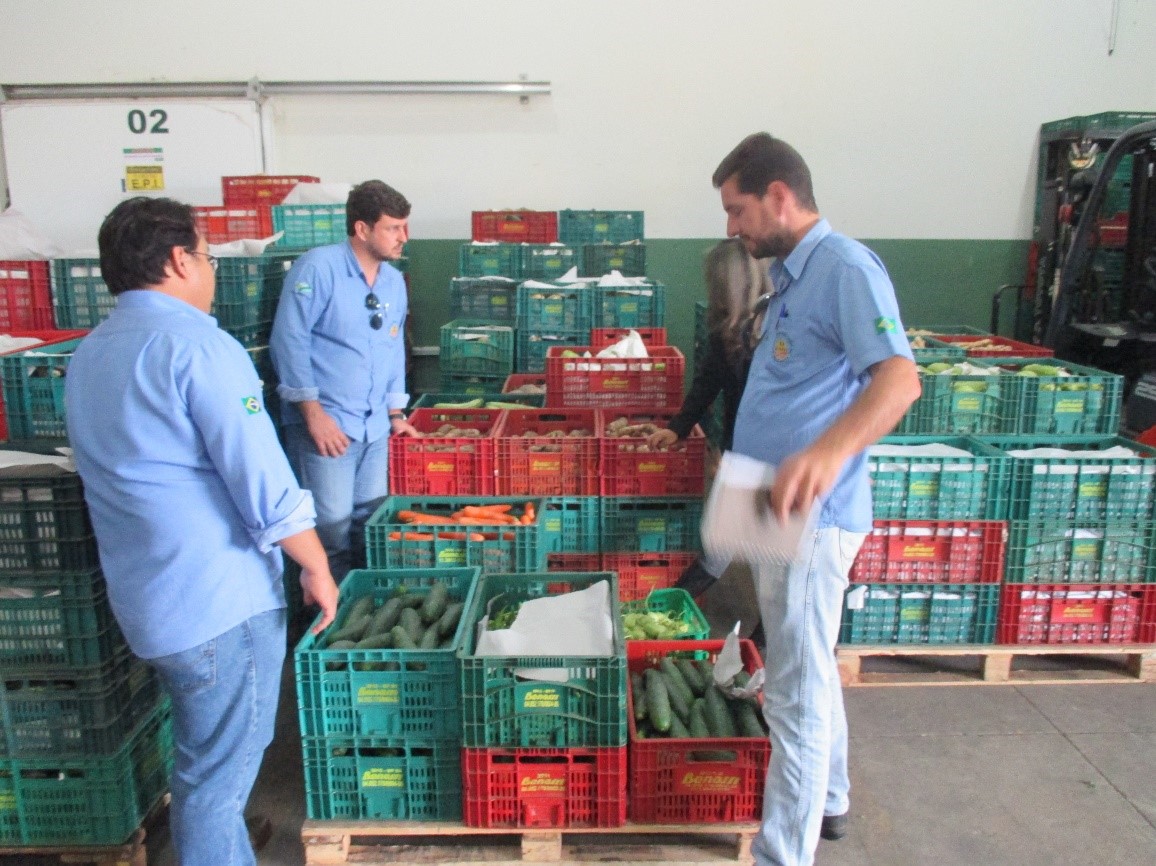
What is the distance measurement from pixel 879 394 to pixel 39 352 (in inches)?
122

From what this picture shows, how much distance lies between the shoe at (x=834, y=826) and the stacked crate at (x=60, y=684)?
2.15m

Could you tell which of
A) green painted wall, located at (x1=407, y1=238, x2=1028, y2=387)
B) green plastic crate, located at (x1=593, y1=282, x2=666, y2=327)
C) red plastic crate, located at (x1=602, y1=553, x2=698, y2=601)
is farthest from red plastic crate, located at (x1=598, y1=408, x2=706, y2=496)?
green painted wall, located at (x1=407, y1=238, x2=1028, y2=387)

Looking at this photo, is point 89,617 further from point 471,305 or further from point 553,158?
point 553,158

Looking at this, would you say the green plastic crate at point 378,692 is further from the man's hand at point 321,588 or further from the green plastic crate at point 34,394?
the green plastic crate at point 34,394

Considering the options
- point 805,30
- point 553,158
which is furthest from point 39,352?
point 805,30

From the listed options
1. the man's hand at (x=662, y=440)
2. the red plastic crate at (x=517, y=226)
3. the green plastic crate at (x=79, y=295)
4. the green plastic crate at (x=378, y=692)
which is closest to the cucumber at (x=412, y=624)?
the green plastic crate at (x=378, y=692)

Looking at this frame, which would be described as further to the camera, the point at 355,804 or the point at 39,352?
the point at 39,352

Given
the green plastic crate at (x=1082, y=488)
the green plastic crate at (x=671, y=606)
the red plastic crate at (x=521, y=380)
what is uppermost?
the red plastic crate at (x=521, y=380)

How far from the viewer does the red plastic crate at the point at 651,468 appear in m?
4.08

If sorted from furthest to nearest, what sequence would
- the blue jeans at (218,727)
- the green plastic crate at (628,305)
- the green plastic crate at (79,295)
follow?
the green plastic crate at (628,305), the green plastic crate at (79,295), the blue jeans at (218,727)

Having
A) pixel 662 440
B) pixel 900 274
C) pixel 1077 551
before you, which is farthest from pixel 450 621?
pixel 900 274

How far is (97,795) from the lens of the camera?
2.72m

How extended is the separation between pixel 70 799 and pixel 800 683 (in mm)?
2159

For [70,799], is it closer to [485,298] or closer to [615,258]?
[485,298]
